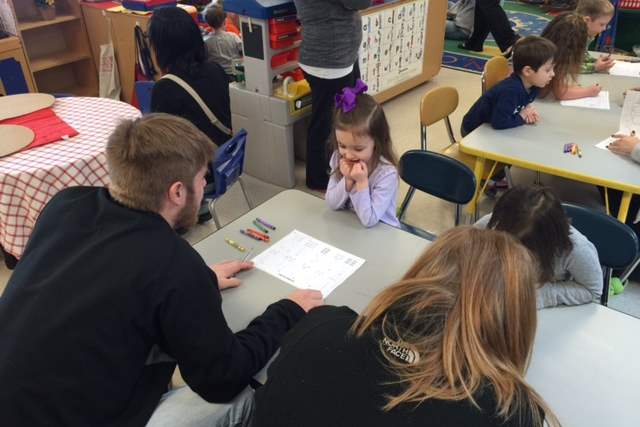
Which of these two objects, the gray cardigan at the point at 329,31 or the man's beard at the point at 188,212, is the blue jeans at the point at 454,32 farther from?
the man's beard at the point at 188,212

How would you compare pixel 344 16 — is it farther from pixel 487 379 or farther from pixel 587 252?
pixel 487 379

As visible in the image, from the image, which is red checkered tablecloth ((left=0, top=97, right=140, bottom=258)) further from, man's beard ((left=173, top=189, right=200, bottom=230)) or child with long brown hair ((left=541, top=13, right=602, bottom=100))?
child with long brown hair ((left=541, top=13, right=602, bottom=100))

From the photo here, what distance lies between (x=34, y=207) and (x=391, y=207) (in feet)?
4.89

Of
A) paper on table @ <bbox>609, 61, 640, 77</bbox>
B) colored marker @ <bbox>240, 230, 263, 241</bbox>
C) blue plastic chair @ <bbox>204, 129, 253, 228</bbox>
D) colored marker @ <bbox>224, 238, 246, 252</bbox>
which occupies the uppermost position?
paper on table @ <bbox>609, 61, 640, 77</bbox>

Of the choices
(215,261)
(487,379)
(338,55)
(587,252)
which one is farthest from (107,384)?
(338,55)

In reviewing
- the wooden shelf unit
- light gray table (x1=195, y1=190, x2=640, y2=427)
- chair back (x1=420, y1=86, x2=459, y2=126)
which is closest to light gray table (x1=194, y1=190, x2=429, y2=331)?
light gray table (x1=195, y1=190, x2=640, y2=427)

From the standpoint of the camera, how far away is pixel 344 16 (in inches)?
106

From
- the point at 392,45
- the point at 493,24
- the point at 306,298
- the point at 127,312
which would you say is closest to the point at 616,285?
the point at 306,298

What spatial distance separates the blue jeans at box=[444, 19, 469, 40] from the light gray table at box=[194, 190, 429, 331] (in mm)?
5204

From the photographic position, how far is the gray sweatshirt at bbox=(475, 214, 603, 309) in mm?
1359

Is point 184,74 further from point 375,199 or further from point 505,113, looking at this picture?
point 505,113

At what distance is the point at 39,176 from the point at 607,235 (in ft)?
7.07

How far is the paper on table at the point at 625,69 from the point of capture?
3.05 m

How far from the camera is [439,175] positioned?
2.14 metres
